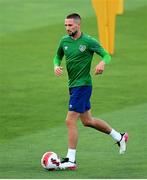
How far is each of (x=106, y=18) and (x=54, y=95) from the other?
459 centimetres

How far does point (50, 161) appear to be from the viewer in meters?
11.4

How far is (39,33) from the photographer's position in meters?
24.3

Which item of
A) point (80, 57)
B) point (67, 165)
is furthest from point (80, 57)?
point (67, 165)

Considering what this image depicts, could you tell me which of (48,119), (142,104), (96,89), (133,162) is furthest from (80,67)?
(96,89)

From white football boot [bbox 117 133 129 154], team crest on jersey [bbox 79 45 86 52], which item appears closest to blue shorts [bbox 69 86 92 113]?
team crest on jersey [bbox 79 45 86 52]

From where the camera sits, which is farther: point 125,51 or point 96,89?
point 125,51

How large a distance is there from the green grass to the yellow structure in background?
43 cm

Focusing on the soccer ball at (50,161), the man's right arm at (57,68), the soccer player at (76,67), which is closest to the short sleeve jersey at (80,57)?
the soccer player at (76,67)

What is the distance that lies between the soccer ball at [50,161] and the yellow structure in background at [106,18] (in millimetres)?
9983

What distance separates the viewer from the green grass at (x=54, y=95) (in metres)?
11.9

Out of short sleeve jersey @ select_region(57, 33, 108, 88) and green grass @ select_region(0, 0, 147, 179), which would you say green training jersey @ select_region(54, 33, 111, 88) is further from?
green grass @ select_region(0, 0, 147, 179)

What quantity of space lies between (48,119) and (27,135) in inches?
53.0

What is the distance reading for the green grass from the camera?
1189cm

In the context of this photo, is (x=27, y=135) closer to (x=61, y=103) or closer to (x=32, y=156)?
(x=32, y=156)
